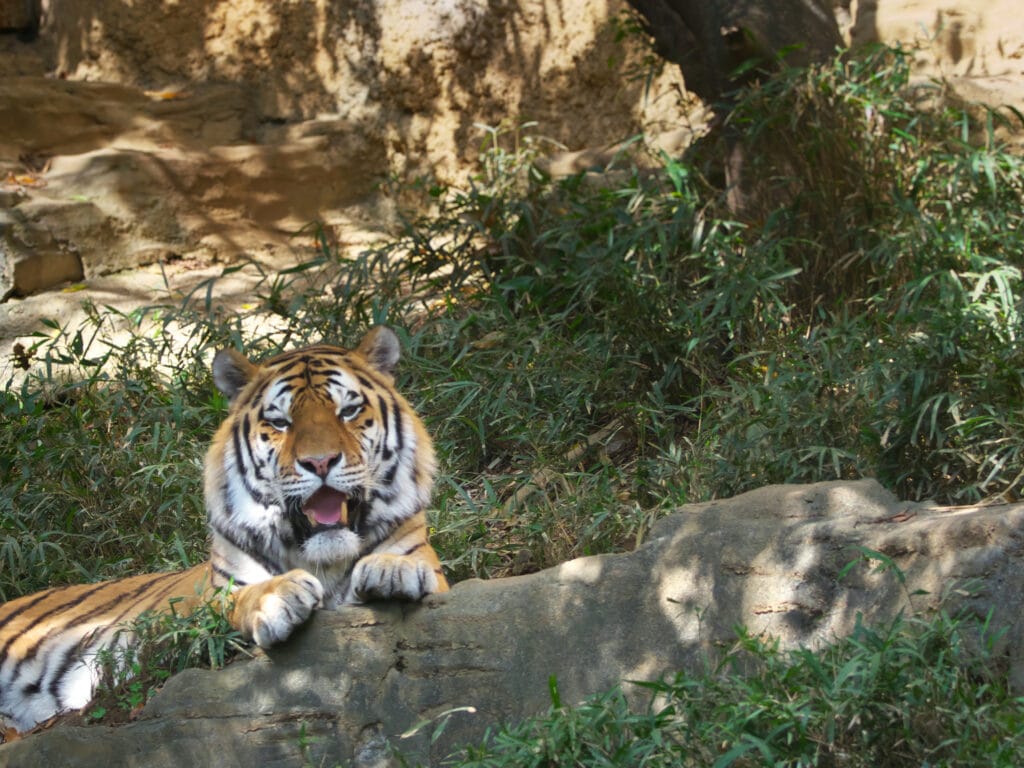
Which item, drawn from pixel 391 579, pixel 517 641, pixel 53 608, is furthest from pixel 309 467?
pixel 53 608

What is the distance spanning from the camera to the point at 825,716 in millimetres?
2525

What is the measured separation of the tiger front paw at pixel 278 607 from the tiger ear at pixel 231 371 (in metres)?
0.84

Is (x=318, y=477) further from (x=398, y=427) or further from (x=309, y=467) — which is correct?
(x=398, y=427)

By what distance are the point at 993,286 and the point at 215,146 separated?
5.05m

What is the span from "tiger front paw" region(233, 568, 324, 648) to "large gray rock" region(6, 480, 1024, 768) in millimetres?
60

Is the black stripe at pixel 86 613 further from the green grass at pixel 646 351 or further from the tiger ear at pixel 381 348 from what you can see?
the tiger ear at pixel 381 348

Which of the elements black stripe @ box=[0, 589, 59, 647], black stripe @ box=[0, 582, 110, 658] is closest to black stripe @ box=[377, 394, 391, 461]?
black stripe @ box=[0, 582, 110, 658]

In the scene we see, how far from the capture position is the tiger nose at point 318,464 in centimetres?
338

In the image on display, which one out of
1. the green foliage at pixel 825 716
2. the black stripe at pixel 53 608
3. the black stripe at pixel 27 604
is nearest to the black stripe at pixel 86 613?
the black stripe at pixel 53 608

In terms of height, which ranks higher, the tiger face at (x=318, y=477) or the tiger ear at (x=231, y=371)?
the tiger ear at (x=231, y=371)

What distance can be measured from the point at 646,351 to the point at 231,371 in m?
2.00

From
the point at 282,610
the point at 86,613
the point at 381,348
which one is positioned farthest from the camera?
the point at 86,613

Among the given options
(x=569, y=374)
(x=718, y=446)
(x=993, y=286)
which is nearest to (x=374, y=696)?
(x=718, y=446)

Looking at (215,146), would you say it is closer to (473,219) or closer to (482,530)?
(473,219)
